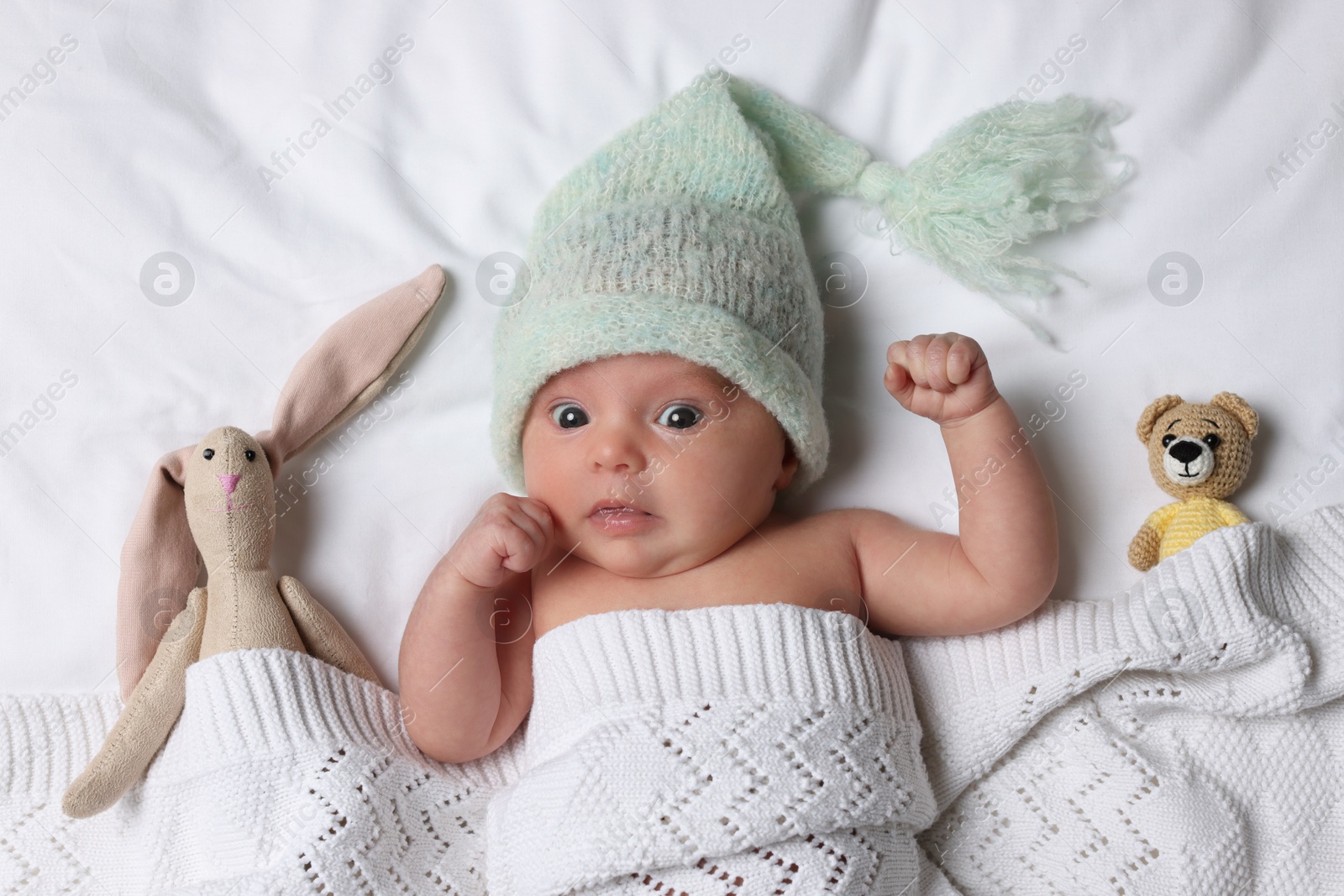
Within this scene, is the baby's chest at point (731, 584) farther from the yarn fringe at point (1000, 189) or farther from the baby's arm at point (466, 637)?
the yarn fringe at point (1000, 189)

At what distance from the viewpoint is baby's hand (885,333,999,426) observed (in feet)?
4.87

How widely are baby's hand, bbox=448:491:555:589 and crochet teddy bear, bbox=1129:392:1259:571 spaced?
0.93 meters

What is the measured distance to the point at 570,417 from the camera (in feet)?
5.07

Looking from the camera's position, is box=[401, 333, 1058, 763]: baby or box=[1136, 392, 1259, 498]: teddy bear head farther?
box=[1136, 392, 1259, 498]: teddy bear head

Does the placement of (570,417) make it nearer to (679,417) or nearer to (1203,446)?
(679,417)

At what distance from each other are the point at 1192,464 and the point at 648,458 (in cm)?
83

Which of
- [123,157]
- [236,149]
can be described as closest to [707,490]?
[236,149]

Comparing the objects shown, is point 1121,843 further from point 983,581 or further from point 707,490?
point 707,490

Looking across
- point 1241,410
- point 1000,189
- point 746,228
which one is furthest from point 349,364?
point 1241,410

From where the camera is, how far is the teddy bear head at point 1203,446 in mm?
1604

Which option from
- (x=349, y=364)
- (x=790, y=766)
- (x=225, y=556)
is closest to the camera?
(x=790, y=766)

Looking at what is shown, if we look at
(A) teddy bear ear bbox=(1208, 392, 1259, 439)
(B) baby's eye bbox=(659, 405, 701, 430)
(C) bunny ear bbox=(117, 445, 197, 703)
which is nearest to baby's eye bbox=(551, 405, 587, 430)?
(B) baby's eye bbox=(659, 405, 701, 430)

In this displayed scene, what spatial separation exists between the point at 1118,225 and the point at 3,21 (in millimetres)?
1894

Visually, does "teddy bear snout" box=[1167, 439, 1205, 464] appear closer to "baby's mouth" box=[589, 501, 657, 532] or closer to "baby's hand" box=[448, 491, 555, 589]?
"baby's mouth" box=[589, 501, 657, 532]
